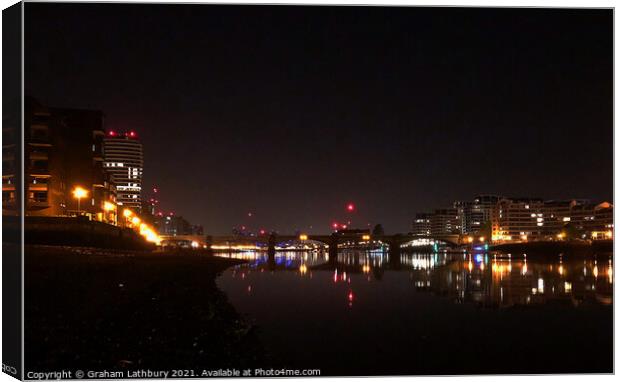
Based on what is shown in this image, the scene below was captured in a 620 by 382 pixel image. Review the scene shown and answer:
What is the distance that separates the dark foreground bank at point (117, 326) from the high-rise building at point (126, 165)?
10935 cm

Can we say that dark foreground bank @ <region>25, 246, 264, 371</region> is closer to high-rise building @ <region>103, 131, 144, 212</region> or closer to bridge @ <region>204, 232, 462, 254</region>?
bridge @ <region>204, 232, 462, 254</region>

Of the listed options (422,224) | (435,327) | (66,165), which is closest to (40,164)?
(66,165)

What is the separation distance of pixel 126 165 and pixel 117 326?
121 m

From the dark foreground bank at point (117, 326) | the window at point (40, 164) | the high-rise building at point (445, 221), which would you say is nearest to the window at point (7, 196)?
the dark foreground bank at point (117, 326)

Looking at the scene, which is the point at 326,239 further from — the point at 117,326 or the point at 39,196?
the point at 117,326

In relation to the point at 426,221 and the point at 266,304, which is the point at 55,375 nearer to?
the point at 266,304

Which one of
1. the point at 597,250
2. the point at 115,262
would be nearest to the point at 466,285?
the point at 115,262

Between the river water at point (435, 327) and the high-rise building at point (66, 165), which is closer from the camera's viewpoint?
the river water at point (435, 327)

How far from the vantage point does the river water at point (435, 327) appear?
59.2 feet

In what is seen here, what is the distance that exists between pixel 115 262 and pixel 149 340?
60.5 feet

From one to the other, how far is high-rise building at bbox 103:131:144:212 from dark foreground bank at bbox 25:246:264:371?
109 m

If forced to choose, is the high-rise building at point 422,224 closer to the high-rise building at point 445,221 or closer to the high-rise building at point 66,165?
the high-rise building at point 445,221

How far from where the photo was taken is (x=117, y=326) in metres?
17.1

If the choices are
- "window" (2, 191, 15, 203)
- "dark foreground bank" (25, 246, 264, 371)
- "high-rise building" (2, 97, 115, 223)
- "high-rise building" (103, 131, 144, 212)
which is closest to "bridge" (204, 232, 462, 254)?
"high-rise building" (103, 131, 144, 212)
